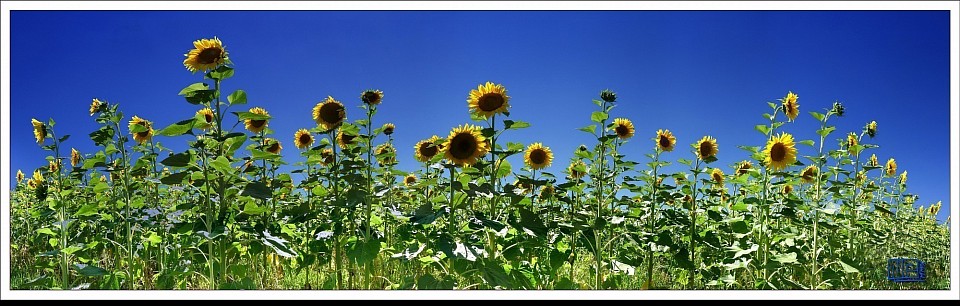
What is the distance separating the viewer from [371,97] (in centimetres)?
313

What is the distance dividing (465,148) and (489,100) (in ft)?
0.82

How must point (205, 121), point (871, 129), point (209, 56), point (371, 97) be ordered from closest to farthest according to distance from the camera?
1. point (205, 121)
2. point (209, 56)
3. point (371, 97)
4. point (871, 129)

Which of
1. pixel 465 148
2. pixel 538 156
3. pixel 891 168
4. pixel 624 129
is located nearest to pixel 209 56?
pixel 465 148

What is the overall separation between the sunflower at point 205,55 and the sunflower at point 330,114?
2.10ft

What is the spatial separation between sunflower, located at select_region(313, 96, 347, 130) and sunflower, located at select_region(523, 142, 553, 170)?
1179mm

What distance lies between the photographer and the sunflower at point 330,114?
3.12 metres

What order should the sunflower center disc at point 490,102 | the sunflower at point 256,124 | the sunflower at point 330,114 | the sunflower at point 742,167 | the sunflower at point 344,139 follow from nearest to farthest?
the sunflower center disc at point 490,102 → the sunflower at point 330,114 → the sunflower at point 344,139 → the sunflower at point 256,124 → the sunflower at point 742,167

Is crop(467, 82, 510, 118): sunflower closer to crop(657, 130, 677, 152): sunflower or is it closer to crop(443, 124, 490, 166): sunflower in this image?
crop(443, 124, 490, 166): sunflower

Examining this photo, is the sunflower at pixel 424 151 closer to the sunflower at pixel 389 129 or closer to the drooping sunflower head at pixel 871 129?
the sunflower at pixel 389 129

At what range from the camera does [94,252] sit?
15.4ft

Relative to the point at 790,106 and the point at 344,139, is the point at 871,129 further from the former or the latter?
the point at 344,139

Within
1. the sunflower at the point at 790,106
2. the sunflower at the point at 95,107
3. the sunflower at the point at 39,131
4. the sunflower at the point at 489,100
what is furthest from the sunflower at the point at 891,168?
the sunflower at the point at 39,131
